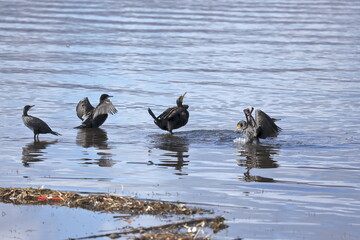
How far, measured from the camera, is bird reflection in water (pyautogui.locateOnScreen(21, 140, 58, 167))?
1175 cm

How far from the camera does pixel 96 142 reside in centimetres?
1370

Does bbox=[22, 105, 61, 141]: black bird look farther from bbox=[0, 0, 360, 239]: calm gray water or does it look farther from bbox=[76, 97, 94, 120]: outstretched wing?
bbox=[76, 97, 94, 120]: outstretched wing

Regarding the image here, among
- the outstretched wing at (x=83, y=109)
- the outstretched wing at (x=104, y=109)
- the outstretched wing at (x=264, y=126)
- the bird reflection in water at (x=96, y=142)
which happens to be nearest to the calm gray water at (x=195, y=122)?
the bird reflection in water at (x=96, y=142)

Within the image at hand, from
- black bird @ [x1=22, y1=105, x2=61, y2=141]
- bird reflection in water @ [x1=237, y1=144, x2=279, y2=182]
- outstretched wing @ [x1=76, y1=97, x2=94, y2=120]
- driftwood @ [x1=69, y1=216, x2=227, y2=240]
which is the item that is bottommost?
bird reflection in water @ [x1=237, y1=144, x2=279, y2=182]

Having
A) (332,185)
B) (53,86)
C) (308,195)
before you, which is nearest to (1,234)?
(308,195)

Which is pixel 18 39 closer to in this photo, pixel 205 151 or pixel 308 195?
pixel 205 151

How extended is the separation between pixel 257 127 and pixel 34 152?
375 cm

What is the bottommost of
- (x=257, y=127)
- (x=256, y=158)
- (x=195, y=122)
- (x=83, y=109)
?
(x=256, y=158)

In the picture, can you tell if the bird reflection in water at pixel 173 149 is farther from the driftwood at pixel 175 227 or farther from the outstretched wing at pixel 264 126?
the driftwood at pixel 175 227

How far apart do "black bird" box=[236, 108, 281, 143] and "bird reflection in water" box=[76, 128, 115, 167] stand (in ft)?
7.62

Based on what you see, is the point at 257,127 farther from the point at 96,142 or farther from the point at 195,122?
the point at 96,142

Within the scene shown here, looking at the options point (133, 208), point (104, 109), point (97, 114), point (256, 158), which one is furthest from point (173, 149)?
point (133, 208)

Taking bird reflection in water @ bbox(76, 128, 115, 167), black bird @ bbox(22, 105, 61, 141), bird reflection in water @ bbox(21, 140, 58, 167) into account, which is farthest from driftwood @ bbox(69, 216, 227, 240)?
black bird @ bbox(22, 105, 61, 141)

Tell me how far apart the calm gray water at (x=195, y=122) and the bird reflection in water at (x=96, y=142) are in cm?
3
